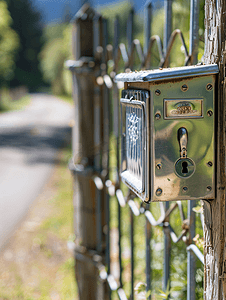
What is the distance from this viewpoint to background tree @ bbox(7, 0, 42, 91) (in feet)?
153

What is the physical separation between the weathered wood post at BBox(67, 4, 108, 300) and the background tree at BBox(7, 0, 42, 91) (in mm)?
44626

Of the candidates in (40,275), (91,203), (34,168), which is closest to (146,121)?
(91,203)

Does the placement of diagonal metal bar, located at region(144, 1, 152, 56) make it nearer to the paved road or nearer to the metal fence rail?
the metal fence rail

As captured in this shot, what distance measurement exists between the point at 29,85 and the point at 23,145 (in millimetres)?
35291

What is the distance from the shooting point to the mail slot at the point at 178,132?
971 mm

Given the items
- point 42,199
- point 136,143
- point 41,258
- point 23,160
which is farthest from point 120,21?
point 23,160

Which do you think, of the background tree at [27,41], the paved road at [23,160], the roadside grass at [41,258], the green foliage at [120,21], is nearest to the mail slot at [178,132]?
the green foliage at [120,21]

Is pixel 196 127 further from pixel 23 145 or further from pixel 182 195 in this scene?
pixel 23 145

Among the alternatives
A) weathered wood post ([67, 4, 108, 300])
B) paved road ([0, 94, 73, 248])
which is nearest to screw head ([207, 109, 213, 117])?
weathered wood post ([67, 4, 108, 300])

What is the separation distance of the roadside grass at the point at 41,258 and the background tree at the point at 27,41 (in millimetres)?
41509

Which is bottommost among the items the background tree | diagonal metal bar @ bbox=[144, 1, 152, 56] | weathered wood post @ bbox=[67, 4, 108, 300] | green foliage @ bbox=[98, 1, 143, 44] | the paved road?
the paved road

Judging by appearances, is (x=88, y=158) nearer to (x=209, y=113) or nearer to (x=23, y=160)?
(x=209, y=113)

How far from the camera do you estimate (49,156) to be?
35.9 ft

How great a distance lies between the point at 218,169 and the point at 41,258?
383cm
